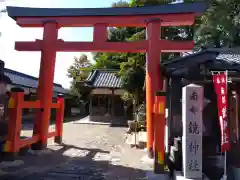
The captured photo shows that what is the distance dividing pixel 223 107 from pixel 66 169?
16.0ft

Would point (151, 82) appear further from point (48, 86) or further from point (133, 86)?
point (133, 86)

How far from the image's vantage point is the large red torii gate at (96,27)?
9430 mm

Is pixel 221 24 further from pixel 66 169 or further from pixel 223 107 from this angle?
pixel 66 169

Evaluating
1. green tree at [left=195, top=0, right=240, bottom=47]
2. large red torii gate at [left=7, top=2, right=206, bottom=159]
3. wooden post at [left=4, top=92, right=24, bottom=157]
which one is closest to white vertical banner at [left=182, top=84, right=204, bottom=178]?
large red torii gate at [left=7, top=2, right=206, bottom=159]

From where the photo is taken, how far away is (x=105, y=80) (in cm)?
2359

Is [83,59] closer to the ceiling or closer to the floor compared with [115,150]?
closer to the ceiling

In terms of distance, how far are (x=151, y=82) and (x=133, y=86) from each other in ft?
30.8

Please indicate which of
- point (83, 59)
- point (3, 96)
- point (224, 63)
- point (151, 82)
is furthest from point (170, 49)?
point (83, 59)

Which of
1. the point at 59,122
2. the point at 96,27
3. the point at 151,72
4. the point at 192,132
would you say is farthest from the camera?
the point at 59,122

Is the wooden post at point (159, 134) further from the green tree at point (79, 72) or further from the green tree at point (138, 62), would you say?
the green tree at point (79, 72)

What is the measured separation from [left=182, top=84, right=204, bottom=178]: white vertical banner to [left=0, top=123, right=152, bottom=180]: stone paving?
1610mm

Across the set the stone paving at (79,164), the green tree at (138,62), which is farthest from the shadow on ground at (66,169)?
the green tree at (138,62)

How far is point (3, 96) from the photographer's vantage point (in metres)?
8.05

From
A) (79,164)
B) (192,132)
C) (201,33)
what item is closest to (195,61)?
(192,132)
